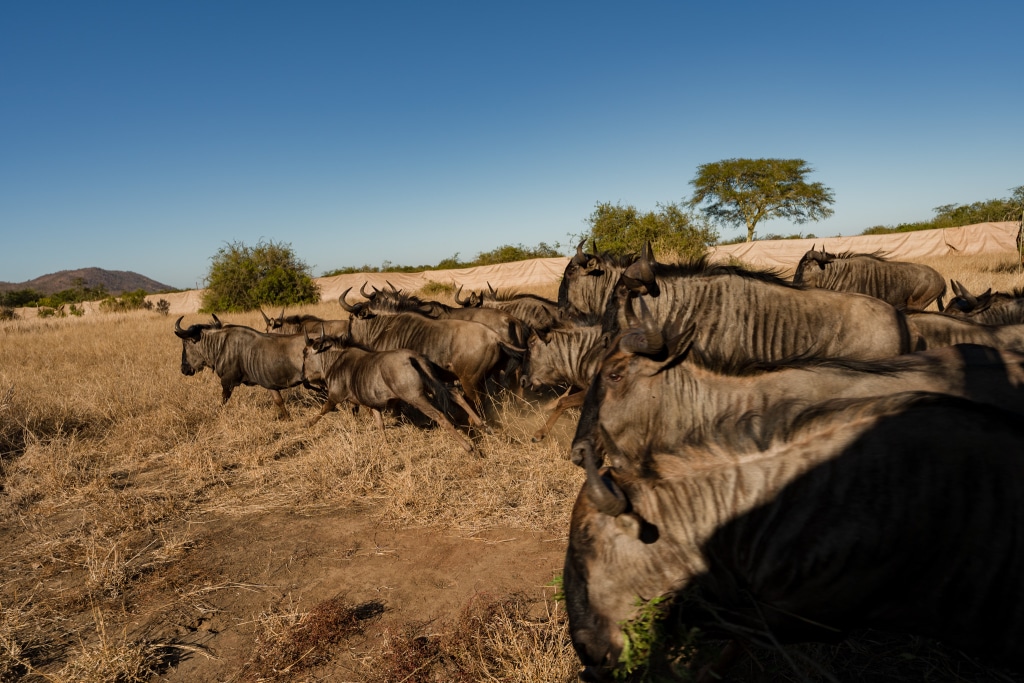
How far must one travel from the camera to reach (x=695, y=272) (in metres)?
5.30

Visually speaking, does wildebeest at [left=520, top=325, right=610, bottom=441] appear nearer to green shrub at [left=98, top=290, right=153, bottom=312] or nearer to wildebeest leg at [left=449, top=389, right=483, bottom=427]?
wildebeest leg at [left=449, top=389, right=483, bottom=427]

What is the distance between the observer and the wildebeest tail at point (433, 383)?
6.63 metres

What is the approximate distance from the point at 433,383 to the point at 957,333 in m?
4.98

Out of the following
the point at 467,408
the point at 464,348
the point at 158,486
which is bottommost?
the point at 158,486

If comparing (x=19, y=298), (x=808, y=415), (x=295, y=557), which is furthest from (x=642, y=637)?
(x=19, y=298)

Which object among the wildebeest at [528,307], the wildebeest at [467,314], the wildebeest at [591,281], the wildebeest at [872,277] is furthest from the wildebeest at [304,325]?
the wildebeest at [872,277]

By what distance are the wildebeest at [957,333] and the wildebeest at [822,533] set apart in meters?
3.23

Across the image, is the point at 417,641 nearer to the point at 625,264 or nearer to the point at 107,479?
the point at 107,479

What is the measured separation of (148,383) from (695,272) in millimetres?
8935

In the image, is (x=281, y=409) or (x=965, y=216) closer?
(x=281, y=409)

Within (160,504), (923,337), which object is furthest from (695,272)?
(160,504)

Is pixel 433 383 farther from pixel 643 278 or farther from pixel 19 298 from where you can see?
pixel 19 298

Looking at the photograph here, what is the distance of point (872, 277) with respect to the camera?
956 centimetres

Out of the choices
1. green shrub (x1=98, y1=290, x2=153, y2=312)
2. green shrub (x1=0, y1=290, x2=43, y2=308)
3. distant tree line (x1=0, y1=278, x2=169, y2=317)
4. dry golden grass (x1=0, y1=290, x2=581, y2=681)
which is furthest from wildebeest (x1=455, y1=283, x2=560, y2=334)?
green shrub (x1=0, y1=290, x2=43, y2=308)
